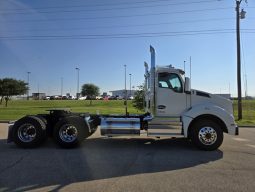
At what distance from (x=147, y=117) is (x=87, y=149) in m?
2.40

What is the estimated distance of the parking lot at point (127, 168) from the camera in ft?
22.4

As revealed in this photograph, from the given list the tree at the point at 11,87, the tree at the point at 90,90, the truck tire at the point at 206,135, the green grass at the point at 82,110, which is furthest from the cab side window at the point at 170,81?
the tree at the point at 90,90

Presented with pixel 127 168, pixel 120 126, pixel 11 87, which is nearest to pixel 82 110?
pixel 120 126

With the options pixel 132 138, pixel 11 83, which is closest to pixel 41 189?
pixel 132 138

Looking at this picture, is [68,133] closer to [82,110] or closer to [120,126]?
[120,126]

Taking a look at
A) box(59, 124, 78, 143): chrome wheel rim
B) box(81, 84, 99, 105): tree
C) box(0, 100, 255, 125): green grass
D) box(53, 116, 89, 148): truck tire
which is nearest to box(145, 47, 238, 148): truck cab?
box(53, 116, 89, 148): truck tire

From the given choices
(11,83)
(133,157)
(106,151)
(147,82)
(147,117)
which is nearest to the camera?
(133,157)

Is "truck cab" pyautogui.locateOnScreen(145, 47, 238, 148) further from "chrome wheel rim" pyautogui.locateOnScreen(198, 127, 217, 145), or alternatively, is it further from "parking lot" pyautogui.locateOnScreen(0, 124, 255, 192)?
"parking lot" pyautogui.locateOnScreen(0, 124, 255, 192)

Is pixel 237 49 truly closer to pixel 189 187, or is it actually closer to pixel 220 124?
pixel 220 124

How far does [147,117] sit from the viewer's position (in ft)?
39.9

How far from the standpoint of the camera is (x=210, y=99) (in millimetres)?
11859

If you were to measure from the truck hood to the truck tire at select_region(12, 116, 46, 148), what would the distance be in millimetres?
5094

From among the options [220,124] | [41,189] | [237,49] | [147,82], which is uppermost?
[237,49]

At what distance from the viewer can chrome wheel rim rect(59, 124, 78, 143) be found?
1134cm
